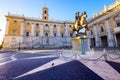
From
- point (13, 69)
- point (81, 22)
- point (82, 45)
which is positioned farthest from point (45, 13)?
point (13, 69)

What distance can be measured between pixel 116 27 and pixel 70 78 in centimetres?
2494

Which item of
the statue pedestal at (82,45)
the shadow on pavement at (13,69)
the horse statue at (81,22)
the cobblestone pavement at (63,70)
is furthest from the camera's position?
the horse statue at (81,22)

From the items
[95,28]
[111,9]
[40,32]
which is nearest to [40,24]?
[40,32]

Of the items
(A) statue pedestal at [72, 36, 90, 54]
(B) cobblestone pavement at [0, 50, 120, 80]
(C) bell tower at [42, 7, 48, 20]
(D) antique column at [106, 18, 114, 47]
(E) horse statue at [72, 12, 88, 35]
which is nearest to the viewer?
(B) cobblestone pavement at [0, 50, 120, 80]

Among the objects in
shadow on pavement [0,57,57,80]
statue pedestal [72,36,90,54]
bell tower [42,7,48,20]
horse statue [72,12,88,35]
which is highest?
bell tower [42,7,48,20]

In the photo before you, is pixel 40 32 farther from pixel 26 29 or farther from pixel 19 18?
pixel 19 18

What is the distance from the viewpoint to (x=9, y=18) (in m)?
32.8

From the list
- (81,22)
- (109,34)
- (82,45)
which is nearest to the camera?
(82,45)

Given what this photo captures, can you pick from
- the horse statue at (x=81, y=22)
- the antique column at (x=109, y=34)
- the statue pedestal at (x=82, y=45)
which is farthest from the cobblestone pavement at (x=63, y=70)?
the antique column at (x=109, y=34)

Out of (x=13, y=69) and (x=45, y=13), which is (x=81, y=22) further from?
(x=45, y=13)

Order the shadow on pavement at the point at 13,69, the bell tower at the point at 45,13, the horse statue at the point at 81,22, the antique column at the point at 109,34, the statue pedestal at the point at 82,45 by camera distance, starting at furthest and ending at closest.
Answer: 1. the bell tower at the point at 45,13
2. the antique column at the point at 109,34
3. the horse statue at the point at 81,22
4. the statue pedestal at the point at 82,45
5. the shadow on pavement at the point at 13,69

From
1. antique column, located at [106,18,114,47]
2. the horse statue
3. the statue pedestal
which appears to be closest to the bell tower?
antique column, located at [106,18,114,47]

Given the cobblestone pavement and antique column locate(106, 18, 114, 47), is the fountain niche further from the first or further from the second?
antique column locate(106, 18, 114, 47)

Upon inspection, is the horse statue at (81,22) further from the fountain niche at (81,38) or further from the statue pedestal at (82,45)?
the statue pedestal at (82,45)
